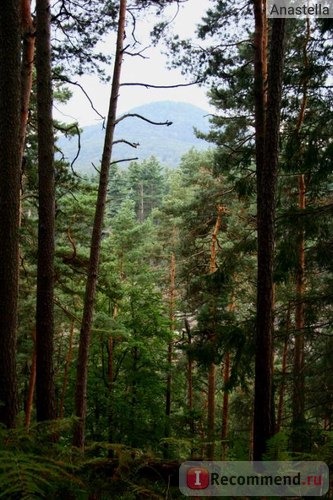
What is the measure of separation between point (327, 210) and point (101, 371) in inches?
370

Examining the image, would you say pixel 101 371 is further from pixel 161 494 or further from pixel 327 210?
pixel 161 494

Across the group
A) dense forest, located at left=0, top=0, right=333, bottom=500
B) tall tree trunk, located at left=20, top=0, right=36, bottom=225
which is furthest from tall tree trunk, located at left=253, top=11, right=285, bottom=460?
tall tree trunk, located at left=20, top=0, right=36, bottom=225

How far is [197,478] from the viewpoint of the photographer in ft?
9.71

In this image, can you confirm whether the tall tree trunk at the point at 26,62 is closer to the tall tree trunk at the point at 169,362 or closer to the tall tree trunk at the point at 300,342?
the tall tree trunk at the point at 300,342

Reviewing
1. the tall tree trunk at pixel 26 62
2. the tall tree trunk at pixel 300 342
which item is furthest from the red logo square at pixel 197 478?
the tall tree trunk at pixel 26 62

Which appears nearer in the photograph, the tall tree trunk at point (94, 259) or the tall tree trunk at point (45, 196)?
the tall tree trunk at point (45, 196)

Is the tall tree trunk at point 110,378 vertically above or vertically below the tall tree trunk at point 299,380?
below

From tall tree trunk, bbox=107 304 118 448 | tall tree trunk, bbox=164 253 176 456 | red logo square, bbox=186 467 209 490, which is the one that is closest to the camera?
red logo square, bbox=186 467 209 490

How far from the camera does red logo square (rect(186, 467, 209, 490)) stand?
2.92 metres

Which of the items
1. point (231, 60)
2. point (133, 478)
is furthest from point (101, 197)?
point (133, 478)

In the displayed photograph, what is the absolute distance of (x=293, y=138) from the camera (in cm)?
626

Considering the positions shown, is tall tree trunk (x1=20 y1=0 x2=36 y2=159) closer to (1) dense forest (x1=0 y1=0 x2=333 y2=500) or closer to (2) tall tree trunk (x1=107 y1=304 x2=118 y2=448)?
(1) dense forest (x1=0 y1=0 x2=333 y2=500)

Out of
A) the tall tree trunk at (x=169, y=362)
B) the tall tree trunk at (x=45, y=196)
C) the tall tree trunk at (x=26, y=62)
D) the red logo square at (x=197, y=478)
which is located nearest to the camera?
the red logo square at (x=197, y=478)

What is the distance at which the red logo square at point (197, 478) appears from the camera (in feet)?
9.58
